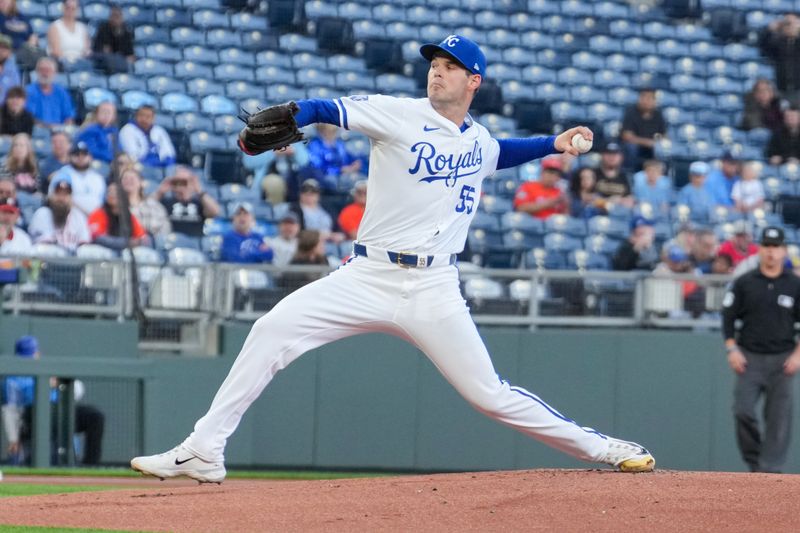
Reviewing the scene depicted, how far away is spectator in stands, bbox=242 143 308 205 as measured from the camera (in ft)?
41.0

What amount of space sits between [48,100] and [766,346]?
646 centimetres

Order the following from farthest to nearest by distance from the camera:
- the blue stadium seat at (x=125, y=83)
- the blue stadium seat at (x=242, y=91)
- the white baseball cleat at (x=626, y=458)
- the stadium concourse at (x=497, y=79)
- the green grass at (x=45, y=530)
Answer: the blue stadium seat at (x=242, y=91), the blue stadium seat at (x=125, y=83), the stadium concourse at (x=497, y=79), the white baseball cleat at (x=626, y=458), the green grass at (x=45, y=530)

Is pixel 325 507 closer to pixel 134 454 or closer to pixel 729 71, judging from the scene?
pixel 134 454

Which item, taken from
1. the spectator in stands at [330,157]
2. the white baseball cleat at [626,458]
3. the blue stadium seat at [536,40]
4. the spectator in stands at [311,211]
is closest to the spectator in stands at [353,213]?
the spectator in stands at [311,211]

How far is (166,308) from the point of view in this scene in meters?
10.8

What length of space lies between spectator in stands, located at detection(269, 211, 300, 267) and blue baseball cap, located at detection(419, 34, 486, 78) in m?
5.34

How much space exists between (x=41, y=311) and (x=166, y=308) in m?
0.91

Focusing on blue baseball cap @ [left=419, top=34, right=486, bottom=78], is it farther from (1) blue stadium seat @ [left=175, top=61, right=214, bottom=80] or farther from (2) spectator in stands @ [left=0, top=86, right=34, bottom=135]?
(1) blue stadium seat @ [left=175, top=61, right=214, bottom=80]

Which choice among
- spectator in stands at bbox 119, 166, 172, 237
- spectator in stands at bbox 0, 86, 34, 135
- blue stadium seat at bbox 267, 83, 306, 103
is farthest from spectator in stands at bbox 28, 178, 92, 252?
blue stadium seat at bbox 267, 83, 306, 103

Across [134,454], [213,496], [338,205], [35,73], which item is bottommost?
[134,454]

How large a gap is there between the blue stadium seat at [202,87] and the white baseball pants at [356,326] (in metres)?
8.36

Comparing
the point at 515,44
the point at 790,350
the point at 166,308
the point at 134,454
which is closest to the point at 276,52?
the point at 515,44

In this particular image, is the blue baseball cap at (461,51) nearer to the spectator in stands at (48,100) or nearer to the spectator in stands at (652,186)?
→ the spectator in stands at (48,100)

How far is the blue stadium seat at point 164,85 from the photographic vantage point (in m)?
13.8
